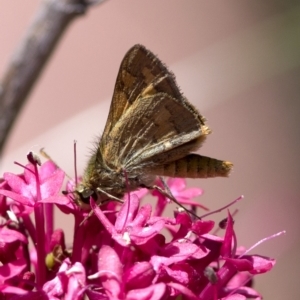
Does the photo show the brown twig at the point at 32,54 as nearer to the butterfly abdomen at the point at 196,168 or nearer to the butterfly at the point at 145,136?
the butterfly at the point at 145,136

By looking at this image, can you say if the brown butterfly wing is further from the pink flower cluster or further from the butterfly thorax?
the pink flower cluster

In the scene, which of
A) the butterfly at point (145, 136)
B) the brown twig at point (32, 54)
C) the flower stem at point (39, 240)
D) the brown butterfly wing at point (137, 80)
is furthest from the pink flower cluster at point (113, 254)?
the brown twig at point (32, 54)

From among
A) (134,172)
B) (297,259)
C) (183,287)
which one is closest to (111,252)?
(183,287)

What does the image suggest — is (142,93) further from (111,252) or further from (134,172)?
(111,252)

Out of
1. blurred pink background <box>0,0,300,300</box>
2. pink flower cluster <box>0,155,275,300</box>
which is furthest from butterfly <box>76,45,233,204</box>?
blurred pink background <box>0,0,300,300</box>

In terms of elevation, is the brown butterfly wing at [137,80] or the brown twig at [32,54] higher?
the brown twig at [32,54]

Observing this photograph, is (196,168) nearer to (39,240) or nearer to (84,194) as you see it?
(84,194)
